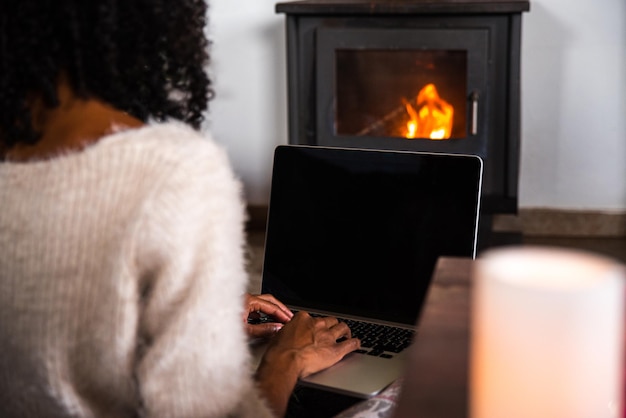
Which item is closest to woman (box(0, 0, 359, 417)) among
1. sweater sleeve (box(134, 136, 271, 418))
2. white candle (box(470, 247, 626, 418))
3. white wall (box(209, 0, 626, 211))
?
sweater sleeve (box(134, 136, 271, 418))

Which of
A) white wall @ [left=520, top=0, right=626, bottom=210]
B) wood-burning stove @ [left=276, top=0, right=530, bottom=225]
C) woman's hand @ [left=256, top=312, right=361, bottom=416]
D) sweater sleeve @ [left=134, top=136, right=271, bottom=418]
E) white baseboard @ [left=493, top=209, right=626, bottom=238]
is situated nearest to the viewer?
sweater sleeve @ [left=134, top=136, right=271, bottom=418]

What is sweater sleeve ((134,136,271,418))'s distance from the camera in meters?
0.73

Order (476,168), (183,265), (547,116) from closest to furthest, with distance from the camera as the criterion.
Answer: (183,265)
(476,168)
(547,116)

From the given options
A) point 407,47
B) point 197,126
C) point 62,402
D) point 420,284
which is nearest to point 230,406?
point 62,402

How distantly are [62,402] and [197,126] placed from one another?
0.31m

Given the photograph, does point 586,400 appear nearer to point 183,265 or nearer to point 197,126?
point 183,265

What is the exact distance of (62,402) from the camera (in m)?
0.78

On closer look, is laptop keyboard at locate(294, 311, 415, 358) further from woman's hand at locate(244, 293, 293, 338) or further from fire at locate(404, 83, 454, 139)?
fire at locate(404, 83, 454, 139)

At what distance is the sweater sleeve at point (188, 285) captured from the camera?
0.73 m

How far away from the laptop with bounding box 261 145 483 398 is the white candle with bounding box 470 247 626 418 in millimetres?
649

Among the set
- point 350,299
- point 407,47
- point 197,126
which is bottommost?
point 350,299

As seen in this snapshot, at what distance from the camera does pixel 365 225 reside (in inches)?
49.6

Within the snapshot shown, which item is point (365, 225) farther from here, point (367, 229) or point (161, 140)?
point (161, 140)

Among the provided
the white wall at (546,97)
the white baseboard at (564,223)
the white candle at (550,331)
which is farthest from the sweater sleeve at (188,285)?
the white baseboard at (564,223)
